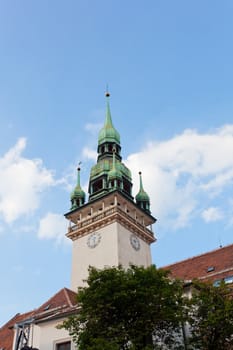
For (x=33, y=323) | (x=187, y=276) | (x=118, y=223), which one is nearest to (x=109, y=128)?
(x=118, y=223)

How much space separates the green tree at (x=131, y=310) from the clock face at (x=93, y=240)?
74.6ft

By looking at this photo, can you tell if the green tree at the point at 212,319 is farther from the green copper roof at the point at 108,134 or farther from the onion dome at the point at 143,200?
the green copper roof at the point at 108,134

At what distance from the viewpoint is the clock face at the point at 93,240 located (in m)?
43.7

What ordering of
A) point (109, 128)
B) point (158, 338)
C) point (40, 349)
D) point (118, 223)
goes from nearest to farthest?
point (158, 338), point (40, 349), point (118, 223), point (109, 128)

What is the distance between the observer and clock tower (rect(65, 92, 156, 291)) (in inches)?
1672

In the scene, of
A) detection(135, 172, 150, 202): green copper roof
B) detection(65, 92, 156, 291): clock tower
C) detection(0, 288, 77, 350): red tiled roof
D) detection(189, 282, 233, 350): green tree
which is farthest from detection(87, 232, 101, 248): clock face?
detection(189, 282, 233, 350): green tree

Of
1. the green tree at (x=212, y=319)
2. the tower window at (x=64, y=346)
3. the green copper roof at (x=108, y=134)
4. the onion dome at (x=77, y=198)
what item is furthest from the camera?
the green copper roof at (x=108, y=134)

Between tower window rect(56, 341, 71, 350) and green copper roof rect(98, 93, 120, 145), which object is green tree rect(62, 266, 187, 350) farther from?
green copper roof rect(98, 93, 120, 145)

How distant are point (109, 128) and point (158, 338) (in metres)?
39.6

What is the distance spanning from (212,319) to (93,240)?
25.6 m

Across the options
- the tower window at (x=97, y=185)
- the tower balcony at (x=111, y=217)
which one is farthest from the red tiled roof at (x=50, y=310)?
the tower window at (x=97, y=185)

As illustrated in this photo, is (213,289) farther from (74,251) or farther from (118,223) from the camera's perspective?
(74,251)

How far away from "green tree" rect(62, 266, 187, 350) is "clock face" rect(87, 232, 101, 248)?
74.6ft

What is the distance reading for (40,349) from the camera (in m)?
28.0
